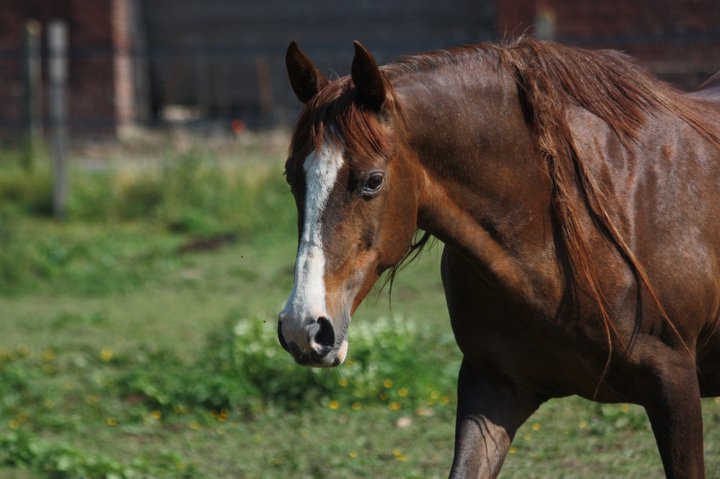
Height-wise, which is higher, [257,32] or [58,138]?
[257,32]

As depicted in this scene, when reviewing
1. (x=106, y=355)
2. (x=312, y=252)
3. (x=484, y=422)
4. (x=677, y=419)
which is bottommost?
(x=106, y=355)

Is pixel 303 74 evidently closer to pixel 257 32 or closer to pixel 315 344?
pixel 315 344

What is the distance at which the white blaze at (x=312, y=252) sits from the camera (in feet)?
9.64

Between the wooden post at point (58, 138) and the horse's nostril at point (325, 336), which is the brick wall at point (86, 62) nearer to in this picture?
the wooden post at point (58, 138)

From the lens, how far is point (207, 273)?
32.1 ft

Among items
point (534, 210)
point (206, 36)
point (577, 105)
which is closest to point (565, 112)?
point (577, 105)

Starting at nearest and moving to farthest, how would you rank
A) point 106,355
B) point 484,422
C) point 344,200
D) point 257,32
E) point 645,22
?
point 344,200 < point 484,422 < point 106,355 < point 645,22 < point 257,32

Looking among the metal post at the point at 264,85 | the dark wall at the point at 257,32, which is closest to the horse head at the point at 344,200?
the dark wall at the point at 257,32

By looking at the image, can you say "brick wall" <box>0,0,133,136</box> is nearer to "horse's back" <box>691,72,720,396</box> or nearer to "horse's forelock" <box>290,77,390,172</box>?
"horse's back" <box>691,72,720,396</box>

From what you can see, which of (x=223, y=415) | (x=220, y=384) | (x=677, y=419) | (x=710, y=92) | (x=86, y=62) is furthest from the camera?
(x=86, y=62)

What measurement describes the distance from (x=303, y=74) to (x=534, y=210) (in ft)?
2.56

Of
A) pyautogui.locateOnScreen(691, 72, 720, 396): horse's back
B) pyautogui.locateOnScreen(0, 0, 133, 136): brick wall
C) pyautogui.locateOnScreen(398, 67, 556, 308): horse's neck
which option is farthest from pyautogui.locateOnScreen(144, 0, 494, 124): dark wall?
pyautogui.locateOnScreen(398, 67, 556, 308): horse's neck

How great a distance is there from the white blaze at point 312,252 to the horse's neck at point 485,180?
0.32 metres

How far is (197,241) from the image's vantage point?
10.9 m
